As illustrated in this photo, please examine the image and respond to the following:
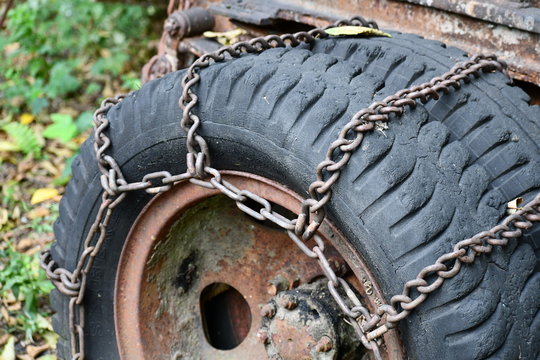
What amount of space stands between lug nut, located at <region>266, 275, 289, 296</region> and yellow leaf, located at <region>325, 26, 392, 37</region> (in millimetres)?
746

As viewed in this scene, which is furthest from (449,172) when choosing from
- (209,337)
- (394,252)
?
(209,337)

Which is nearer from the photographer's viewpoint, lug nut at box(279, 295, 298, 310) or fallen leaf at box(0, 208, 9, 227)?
lug nut at box(279, 295, 298, 310)

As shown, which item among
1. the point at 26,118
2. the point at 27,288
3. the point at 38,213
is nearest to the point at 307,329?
the point at 27,288

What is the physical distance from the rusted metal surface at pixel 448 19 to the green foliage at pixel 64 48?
7.50 feet

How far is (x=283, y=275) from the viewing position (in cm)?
214

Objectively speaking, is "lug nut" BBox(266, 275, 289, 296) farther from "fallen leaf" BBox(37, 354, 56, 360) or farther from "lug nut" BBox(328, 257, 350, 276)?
"fallen leaf" BBox(37, 354, 56, 360)

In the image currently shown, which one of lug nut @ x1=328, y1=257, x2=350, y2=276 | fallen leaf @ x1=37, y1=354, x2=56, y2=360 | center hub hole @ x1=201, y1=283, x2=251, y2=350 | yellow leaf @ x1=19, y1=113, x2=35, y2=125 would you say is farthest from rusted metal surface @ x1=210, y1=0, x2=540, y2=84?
yellow leaf @ x1=19, y1=113, x2=35, y2=125

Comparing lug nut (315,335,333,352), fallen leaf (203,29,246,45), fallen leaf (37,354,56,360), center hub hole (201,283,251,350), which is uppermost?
fallen leaf (203,29,246,45)

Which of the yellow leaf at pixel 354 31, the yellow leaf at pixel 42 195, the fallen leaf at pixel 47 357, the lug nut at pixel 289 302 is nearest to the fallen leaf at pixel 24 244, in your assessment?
the yellow leaf at pixel 42 195

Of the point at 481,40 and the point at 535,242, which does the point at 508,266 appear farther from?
→ the point at 481,40

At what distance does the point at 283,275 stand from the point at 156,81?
0.69 metres

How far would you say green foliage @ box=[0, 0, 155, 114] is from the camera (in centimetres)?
462

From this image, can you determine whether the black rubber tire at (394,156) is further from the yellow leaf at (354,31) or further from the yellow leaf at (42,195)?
the yellow leaf at (42,195)

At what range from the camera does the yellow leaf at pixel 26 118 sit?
4.43 m
